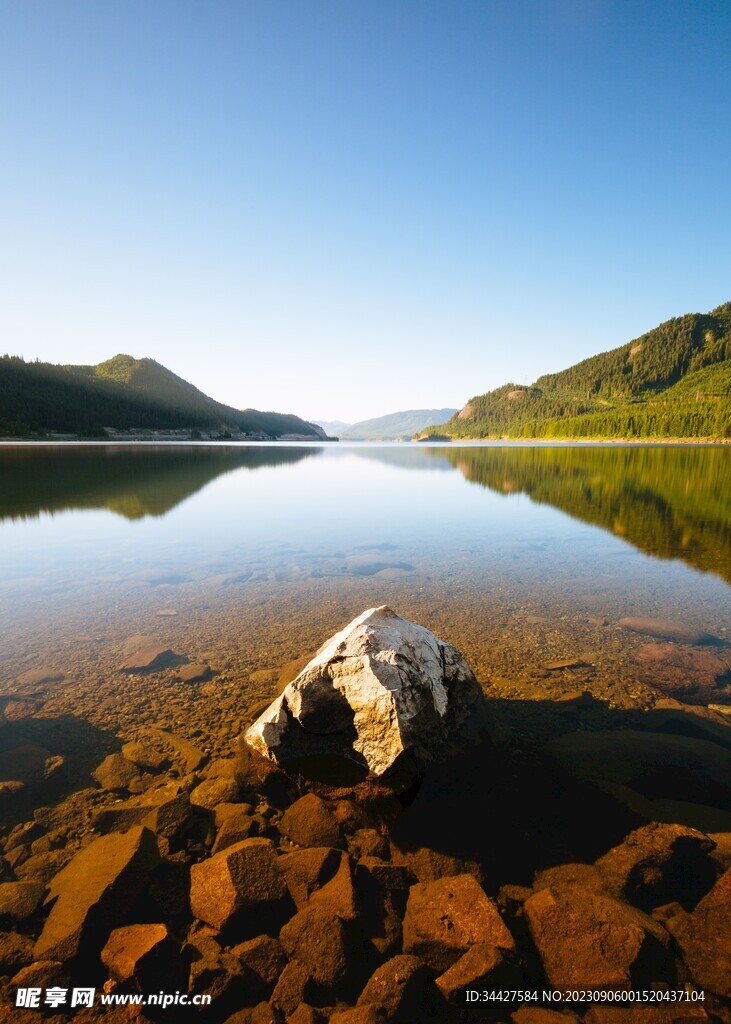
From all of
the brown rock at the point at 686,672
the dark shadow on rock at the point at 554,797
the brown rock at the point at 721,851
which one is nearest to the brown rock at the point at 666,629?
the brown rock at the point at 686,672

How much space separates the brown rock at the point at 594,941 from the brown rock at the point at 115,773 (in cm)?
531

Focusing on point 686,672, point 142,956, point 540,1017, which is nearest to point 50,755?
point 142,956

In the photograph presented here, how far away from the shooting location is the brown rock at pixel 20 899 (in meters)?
4.27

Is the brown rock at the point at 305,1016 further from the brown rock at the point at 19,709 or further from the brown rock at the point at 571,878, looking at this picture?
the brown rock at the point at 19,709

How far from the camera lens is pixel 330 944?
4.03 meters

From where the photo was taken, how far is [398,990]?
3.67 meters

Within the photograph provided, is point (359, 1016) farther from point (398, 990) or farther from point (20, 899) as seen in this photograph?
point (20, 899)

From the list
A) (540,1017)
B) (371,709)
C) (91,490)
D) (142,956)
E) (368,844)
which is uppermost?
(91,490)

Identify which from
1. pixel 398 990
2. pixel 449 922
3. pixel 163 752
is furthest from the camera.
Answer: pixel 163 752

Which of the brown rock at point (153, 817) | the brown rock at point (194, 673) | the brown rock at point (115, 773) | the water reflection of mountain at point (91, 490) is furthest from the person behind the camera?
the water reflection of mountain at point (91, 490)

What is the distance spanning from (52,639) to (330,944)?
1001 centimetres

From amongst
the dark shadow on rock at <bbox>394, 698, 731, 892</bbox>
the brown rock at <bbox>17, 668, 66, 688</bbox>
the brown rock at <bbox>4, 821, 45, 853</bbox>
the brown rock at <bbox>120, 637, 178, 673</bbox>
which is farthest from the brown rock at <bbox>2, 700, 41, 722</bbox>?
the dark shadow on rock at <bbox>394, 698, 731, 892</bbox>

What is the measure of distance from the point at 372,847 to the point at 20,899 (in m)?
3.63

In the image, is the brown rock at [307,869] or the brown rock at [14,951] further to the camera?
the brown rock at [307,869]
